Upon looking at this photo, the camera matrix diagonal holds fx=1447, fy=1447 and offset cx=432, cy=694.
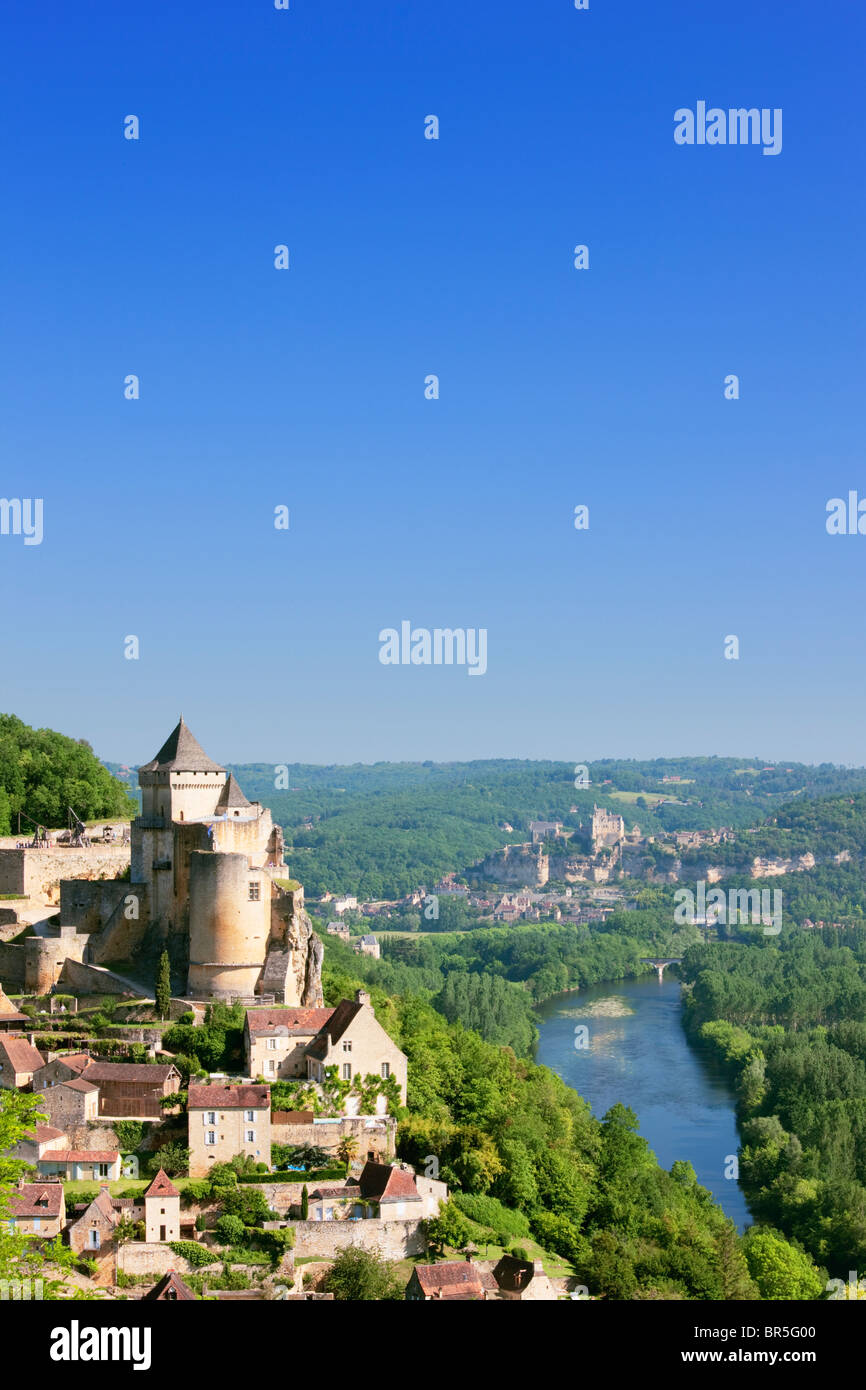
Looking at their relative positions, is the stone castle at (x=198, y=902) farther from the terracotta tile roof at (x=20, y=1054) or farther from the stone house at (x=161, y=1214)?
the stone house at (x=161, y=1214)

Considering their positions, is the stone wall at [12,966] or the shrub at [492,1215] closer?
the shrub at [492,1215]

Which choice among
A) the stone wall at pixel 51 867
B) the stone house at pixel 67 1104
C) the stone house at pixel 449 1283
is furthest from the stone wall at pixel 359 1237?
the stone wall at pixel 51 867

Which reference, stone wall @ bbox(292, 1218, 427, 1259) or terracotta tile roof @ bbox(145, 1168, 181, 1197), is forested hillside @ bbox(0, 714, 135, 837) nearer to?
terracotta tile roof @ bbox(145, 1168, 181, 1197)

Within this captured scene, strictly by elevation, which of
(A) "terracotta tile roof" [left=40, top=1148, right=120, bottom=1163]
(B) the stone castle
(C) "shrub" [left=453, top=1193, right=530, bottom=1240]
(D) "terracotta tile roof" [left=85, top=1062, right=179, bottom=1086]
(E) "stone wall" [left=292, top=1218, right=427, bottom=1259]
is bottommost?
(C) "shrub" [left=453, top=1193, right=530, bottom=1240]

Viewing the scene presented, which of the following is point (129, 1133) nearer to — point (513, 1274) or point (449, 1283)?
point (449, 1283)

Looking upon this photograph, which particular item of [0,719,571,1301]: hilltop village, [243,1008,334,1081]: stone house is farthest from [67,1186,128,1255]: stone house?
[243,1008,334,1081]: stone house
